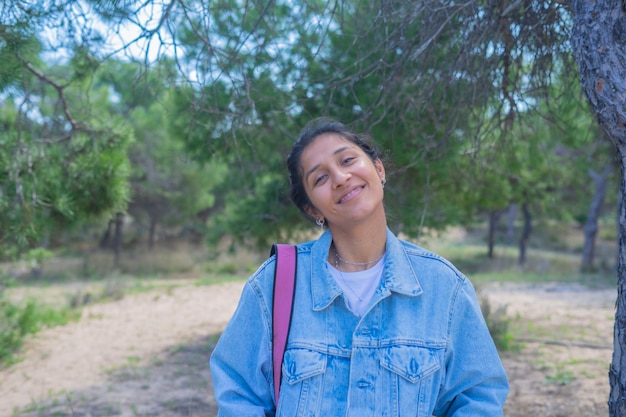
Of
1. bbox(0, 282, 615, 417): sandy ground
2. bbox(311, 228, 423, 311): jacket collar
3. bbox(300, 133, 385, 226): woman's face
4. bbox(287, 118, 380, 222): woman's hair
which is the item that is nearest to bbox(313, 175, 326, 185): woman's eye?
bbox(300, 133, 385, 226): woman's face

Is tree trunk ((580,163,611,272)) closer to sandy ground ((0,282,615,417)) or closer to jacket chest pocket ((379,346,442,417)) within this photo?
sandy ground ((0,282,615,417))

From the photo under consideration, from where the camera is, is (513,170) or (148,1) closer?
(148,1)

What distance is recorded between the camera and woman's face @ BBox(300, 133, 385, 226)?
182cm

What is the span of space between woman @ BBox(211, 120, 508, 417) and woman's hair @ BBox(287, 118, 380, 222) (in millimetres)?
148

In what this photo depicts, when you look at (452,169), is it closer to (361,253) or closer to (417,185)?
(417,185)

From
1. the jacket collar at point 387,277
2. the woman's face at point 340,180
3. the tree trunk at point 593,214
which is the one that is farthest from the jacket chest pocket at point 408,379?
the tree trunk at point 593,214

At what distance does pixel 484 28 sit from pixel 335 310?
7.97 feet

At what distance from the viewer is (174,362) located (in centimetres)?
650

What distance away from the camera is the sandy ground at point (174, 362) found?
15.8ft

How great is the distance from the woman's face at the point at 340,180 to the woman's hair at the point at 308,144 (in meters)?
0.02

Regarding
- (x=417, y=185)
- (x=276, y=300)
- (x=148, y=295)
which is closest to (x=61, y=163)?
(x=276, y=300)

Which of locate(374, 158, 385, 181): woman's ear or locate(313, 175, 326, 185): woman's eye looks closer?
locate(313, 175, 326, 185): woman's eye

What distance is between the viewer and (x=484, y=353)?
5.56ft

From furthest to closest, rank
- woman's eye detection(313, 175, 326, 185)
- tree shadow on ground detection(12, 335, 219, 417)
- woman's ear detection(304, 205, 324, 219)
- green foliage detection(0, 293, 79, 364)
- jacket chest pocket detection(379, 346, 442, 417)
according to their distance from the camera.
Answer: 1. green foliage detection(0, 293, 79, 364)
2. tree shadow on ground detection(12, 335, 219, 417)
3. woman's ear detection(304, 205, 324, 219)
4. woman's eye detection(313, 175, 326, 185)
5. jacket chest pocket detection(379, 346, 442, 417)
